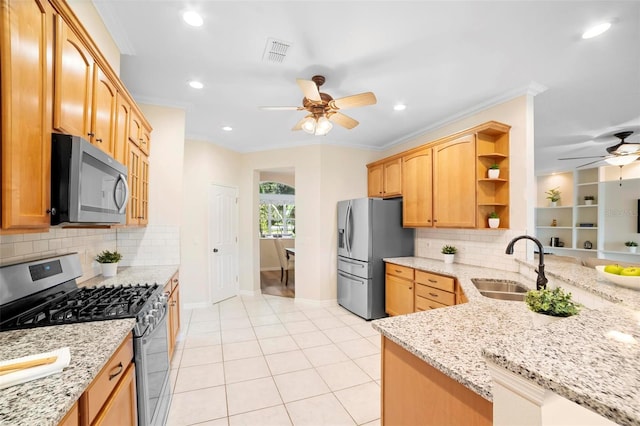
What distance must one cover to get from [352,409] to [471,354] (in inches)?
56.6

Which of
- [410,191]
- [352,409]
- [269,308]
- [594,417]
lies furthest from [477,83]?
[269,308]

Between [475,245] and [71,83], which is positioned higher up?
[71,83]

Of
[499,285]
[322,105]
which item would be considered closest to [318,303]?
[499,285]

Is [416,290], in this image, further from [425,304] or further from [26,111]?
[26,111]

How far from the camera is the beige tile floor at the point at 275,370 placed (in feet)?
6.53

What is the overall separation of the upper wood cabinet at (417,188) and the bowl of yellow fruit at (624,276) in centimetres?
176

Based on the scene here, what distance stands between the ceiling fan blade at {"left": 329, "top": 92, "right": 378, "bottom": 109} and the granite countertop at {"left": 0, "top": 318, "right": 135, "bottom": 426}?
2.16m

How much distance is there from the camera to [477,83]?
2.71 metres

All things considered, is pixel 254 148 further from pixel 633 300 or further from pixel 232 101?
pixel 633 300

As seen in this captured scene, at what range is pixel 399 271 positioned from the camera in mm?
3613

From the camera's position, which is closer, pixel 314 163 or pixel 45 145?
pixel 45 145

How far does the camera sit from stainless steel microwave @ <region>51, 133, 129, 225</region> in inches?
47.0

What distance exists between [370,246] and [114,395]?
3095mm

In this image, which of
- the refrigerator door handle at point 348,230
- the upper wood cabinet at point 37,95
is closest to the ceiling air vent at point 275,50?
the upper wood cabinet at point 37,95
